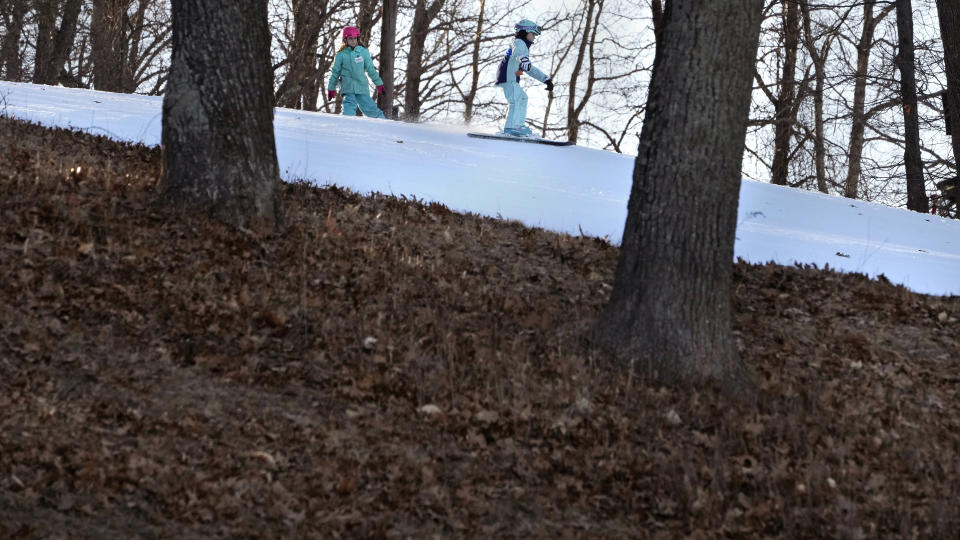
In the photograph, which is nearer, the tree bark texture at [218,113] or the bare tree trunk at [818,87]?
the tree bark texture at [218,113]

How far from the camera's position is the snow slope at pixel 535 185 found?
11.0m

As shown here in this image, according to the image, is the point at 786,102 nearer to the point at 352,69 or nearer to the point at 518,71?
the point at 518,71

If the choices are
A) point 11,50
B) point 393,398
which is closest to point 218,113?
point 393,398

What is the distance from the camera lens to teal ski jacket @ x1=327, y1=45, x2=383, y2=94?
16641mm

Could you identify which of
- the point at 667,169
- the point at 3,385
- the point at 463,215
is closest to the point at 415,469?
the point at 3,385

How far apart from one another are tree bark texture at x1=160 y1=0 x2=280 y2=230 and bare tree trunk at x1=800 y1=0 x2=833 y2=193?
1248cm

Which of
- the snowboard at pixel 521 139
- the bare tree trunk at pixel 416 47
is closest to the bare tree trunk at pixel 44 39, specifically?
the bare tree trunk at pixel 416 47

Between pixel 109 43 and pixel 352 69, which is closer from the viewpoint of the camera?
pixel 352 69

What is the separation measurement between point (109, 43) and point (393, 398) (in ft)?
67.8

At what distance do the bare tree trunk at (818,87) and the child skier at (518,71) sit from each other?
588 cm

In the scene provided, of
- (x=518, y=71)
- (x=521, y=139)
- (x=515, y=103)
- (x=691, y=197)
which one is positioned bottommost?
(x=691, y=197)

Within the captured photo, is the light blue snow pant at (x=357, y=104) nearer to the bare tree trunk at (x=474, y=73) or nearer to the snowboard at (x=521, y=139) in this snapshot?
the snowboard at (x=521, y=139)

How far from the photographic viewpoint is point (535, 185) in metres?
12.5

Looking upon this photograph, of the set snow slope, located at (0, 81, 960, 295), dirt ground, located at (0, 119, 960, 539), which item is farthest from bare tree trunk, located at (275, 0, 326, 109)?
dirt ground, located at (0, 119, 960, 539)
